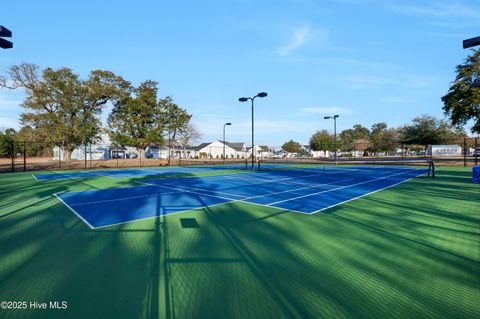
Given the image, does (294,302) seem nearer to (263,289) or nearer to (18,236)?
(263,289)

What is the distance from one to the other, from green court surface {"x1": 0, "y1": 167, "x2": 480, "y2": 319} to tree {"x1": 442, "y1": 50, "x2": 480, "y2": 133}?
943 inches

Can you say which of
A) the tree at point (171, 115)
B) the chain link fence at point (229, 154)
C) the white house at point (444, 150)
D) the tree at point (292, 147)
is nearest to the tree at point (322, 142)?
the chain link fence at point (229, 154)

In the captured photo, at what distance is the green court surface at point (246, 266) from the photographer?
3.27 meters

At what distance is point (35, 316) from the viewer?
3.09 m

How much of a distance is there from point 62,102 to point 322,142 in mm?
66773

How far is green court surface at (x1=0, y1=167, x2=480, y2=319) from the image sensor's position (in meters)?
3.27

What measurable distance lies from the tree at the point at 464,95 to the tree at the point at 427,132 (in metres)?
23.4

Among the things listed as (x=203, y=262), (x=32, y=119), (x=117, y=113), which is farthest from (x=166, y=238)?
(x=117, y=113)

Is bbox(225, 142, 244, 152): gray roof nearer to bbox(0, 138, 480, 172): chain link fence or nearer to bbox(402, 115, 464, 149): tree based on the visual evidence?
bbox(0, 138, 480, 172): chain link fence

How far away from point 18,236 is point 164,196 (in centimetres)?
564

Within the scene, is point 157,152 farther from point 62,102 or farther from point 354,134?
point 354,134

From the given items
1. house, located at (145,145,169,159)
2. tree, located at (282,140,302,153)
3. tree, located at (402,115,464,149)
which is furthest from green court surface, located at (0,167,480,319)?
tree, located at (282,140,302,153)

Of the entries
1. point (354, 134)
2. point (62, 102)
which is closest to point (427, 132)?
point (62, 102)

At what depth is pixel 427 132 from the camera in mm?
50188
